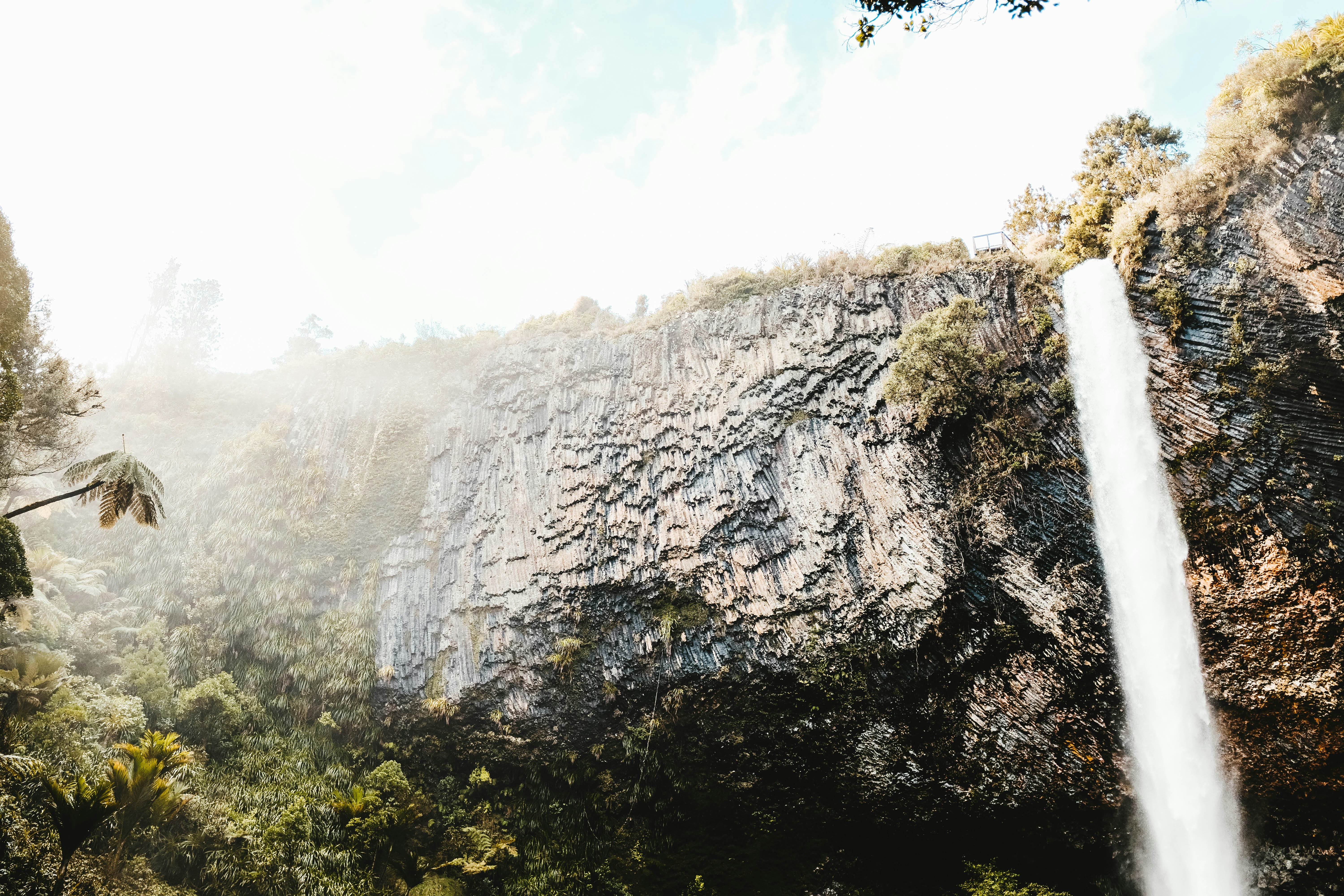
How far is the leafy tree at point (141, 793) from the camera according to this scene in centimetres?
793

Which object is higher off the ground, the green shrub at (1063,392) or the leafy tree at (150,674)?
the green shrub at (1063,392)

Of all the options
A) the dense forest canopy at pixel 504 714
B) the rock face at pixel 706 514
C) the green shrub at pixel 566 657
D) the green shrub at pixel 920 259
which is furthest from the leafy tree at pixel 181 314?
the green shrub at pixel 920 259

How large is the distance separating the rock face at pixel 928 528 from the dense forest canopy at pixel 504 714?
269 mm

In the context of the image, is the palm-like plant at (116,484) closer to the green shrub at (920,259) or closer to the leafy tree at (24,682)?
the leafy tree at (24,682)

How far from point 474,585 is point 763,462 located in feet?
18.6

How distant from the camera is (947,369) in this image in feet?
32.1

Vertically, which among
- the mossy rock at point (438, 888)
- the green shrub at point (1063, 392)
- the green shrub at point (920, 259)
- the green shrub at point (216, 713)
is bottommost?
the mossy rock at point (438, 888)

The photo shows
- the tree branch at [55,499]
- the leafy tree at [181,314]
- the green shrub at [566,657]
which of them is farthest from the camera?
the leafy tree at [181,314]

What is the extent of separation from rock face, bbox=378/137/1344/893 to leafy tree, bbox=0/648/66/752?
14.9ft

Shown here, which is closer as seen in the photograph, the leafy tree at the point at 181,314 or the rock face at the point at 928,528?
the rock face at the point at 928,528

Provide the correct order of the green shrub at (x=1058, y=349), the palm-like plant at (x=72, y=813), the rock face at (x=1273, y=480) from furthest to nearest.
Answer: the green shrub at (x=1058, y=349)
the rock face at (x=1273, y=480)
the palm-like plant at (x=72, y=813)

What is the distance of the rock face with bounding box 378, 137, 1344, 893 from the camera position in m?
8.28

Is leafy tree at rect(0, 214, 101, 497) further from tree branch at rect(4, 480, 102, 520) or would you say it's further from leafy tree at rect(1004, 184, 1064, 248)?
leafy tree at rect(1004, 184, 1064, 248)

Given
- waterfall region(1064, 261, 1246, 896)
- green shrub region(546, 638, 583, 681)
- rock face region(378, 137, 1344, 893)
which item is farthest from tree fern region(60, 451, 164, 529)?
waterfall region(1064, 261, 1246, 896)
